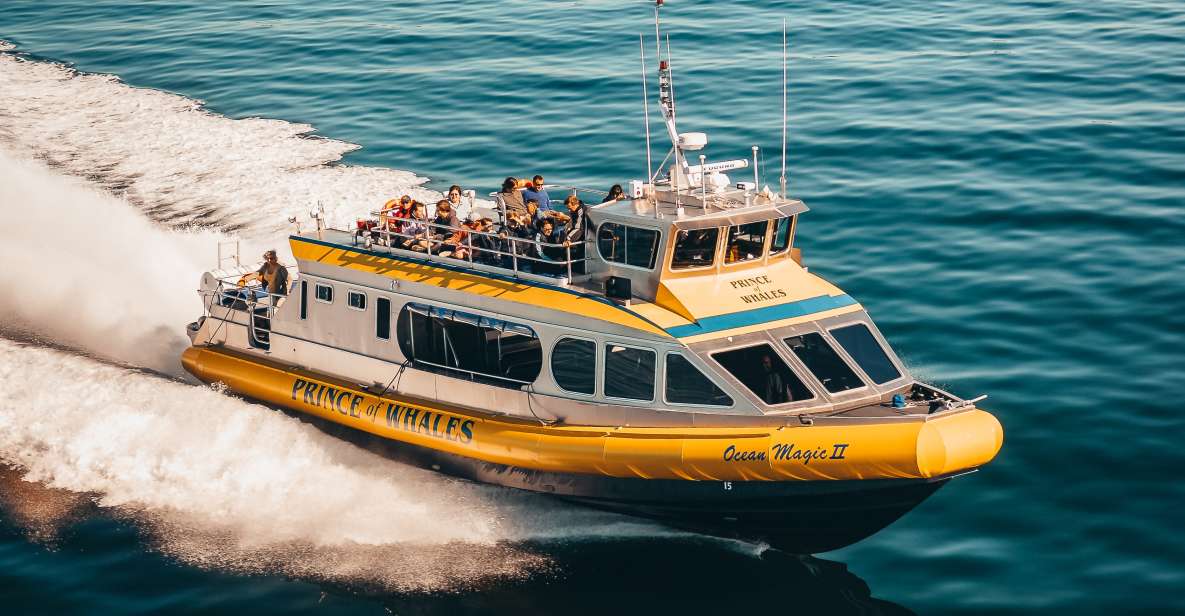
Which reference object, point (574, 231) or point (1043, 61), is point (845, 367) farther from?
point (1043, 61)

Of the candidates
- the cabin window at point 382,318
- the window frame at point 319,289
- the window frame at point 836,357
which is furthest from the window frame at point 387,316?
the window frame at point 836,357

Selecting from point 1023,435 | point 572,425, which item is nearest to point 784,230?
point 572,425

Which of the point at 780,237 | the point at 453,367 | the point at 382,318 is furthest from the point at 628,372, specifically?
the point at 382,318

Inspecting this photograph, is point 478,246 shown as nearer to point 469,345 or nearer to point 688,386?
point 469,345

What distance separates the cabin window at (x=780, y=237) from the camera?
51.5ft

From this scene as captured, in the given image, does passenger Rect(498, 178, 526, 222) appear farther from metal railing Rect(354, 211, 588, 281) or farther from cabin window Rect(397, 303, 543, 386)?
cabin window Rect(397, 303, 543, 386)

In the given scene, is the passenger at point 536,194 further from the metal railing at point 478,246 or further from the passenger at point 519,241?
the metal railing at point 478,246

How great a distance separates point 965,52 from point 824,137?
9.14 metres

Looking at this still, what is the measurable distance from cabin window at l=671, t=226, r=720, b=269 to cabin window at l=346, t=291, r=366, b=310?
15.8ft

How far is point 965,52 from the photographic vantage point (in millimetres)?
36781

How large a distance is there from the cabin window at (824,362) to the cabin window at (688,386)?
1.09 meters

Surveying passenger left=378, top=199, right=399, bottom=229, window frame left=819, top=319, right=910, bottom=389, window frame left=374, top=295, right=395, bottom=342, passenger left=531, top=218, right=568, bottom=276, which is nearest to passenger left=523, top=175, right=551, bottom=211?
passenger left=531, top=218, right=568, bottom=276

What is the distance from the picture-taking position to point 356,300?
1753cm

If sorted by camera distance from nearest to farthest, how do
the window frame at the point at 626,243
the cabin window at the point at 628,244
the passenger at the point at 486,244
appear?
the window frame at the point at 626,243
the cabin window at the point at 628,244
the passenger at the point at 486,244
